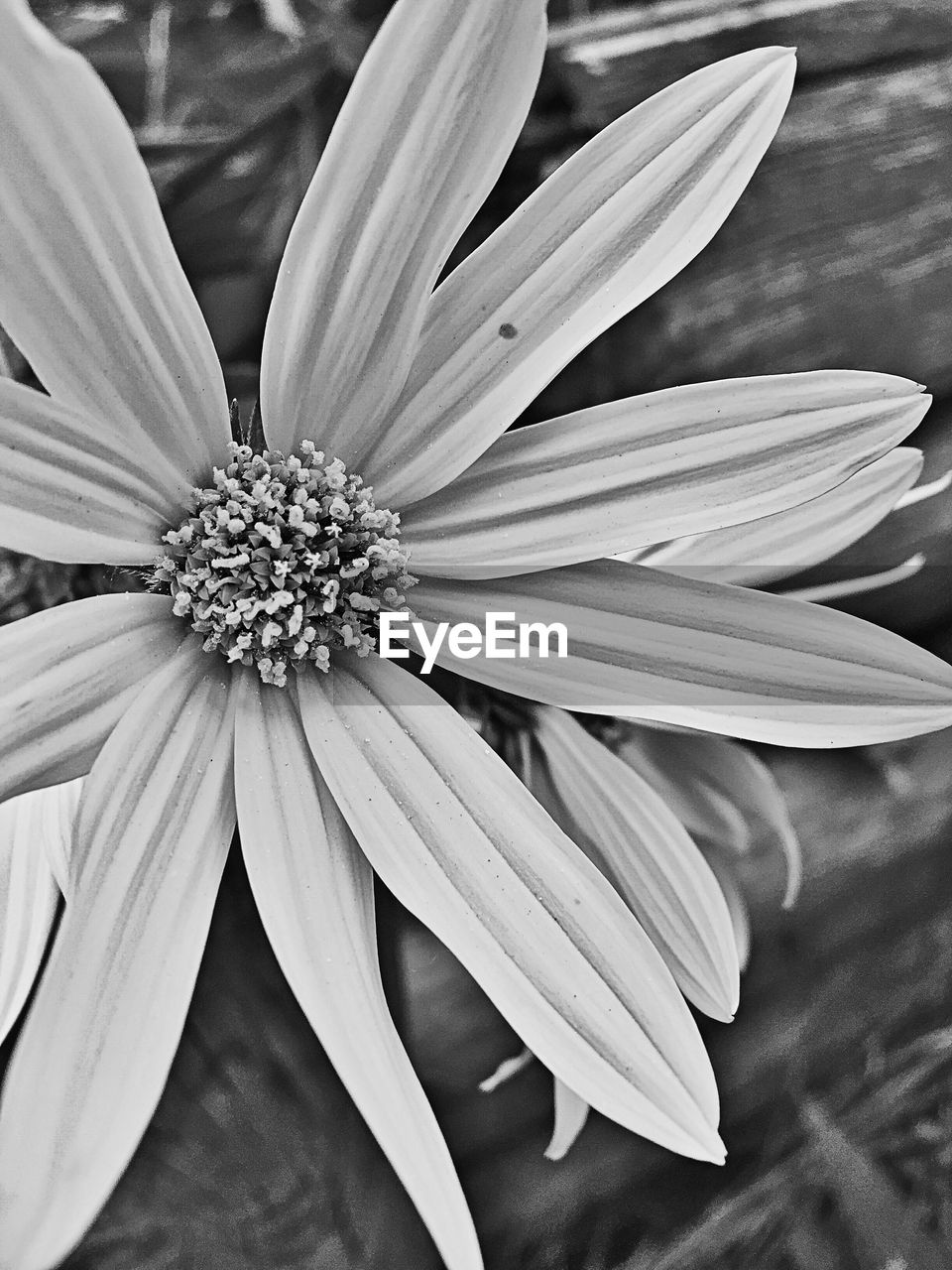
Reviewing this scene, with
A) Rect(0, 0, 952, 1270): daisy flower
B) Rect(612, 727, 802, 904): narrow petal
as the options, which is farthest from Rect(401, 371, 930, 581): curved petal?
Rect(612, 727, 802, 904): narrow petal

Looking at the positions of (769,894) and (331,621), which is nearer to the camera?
(331,621)

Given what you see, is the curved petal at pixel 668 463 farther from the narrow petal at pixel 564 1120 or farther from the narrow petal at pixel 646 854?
the narrow petal at pixel 564 1120

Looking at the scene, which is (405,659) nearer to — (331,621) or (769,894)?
(331,621)

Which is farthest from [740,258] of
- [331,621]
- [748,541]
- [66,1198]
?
[66,1198]

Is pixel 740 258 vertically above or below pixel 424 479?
above

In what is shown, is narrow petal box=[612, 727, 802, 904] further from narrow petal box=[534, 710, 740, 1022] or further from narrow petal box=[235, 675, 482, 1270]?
narrow petal box=[235, 675, 482, 1270]

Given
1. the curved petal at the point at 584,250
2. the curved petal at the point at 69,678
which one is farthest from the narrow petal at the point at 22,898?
the curved petal at the point at 584,250

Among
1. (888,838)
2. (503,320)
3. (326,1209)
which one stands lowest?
(326,1209)

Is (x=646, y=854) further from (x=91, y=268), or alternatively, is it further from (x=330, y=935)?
(x=91, y=268)
